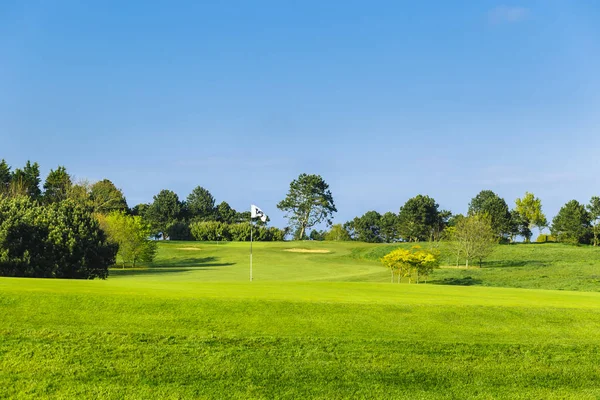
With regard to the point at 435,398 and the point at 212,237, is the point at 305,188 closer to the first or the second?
the point at 212,237

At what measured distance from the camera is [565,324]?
12.2 meters

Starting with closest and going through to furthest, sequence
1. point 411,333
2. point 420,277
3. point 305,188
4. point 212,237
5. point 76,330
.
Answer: point 76,330 < point 411,333 < point 420,277 < point 212,237 < point 305,188

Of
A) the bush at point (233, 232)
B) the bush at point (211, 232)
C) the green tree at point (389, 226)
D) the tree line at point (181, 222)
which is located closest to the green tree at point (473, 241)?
the tree line at point (181, 222)

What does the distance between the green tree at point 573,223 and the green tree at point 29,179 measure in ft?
307

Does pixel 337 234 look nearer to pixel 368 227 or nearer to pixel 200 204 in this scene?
pixel 368 227

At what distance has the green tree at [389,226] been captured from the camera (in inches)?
5022

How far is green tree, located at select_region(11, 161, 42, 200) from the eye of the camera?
8747cm

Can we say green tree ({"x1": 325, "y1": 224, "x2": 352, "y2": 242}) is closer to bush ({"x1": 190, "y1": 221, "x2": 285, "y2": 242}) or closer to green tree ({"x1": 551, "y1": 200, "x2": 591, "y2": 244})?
bush ({"x1": 190, "y1": 221, "x2": 285, "y2": 242})

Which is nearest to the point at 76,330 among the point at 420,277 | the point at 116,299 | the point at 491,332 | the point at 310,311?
the point at 116,299

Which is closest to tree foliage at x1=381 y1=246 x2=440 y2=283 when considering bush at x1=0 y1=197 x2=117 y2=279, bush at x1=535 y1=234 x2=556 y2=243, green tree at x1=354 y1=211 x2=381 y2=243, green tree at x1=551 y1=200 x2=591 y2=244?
bush at x1=0 y1=197 x2=117 y2=279

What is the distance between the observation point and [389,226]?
129250mm

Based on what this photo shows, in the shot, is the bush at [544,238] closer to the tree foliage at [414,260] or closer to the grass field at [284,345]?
the tree foliage at [414,260]

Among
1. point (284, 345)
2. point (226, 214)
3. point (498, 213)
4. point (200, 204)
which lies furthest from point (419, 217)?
point (284, 345)

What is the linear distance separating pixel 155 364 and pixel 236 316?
2265 millimetres
